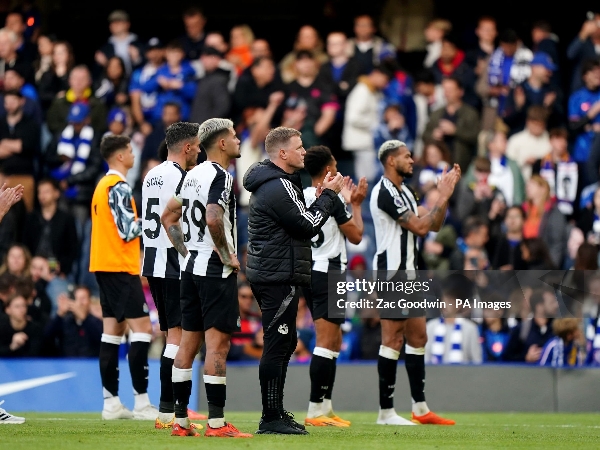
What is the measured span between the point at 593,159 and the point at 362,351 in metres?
4.74

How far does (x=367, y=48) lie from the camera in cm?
1955

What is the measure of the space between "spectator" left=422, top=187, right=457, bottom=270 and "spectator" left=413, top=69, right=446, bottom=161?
1830 mm

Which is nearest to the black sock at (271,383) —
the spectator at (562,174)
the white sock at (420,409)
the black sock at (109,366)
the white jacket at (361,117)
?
the white sock at (420,409)

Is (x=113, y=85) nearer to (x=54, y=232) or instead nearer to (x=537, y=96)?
(x=54, y=232)

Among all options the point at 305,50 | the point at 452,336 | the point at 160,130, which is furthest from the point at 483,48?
the point at 452,336

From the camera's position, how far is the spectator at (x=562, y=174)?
1762 centimetres

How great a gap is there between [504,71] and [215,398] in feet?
36.1

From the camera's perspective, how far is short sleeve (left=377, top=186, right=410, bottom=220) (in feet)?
38.3

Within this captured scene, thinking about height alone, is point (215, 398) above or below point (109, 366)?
below

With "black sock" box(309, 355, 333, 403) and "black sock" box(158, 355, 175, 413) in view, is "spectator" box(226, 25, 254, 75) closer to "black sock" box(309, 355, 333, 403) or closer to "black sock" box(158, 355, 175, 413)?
"black sock" box(309, 355, 333, 403)

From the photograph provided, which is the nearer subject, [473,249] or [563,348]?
[563,348]

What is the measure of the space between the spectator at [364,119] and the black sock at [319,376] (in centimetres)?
738

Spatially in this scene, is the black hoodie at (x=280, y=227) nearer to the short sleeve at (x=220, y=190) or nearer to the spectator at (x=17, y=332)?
the short sleeve at (x=220, y=190)

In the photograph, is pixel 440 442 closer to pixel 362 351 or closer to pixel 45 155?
pixel 362 351
